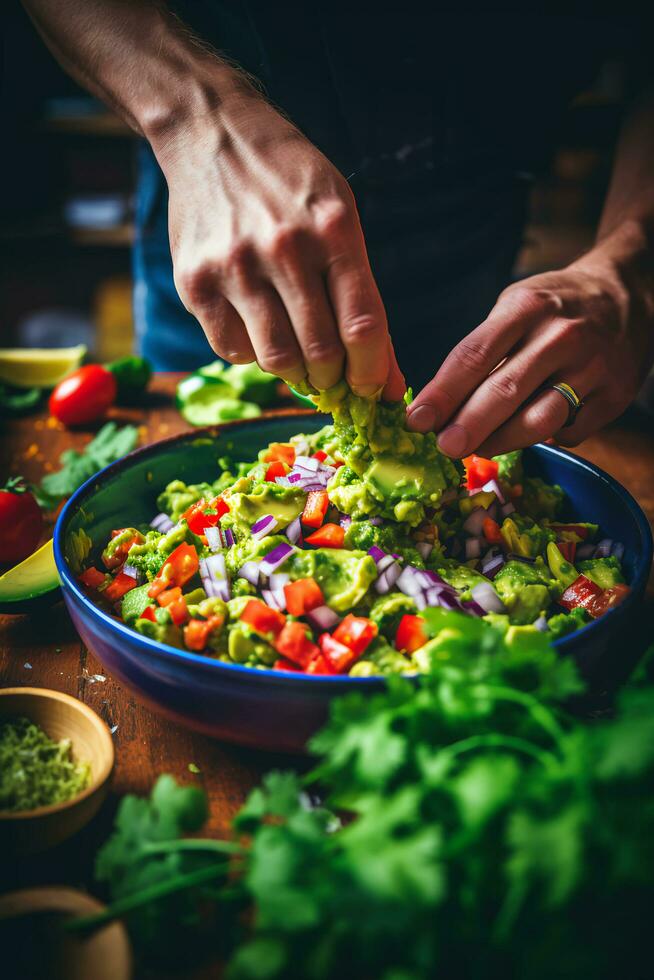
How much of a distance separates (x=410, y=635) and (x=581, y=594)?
400mm

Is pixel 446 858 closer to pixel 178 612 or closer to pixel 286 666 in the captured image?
pixel 286 666

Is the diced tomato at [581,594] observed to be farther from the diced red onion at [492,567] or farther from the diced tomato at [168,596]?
the diced tomato at [168,596]

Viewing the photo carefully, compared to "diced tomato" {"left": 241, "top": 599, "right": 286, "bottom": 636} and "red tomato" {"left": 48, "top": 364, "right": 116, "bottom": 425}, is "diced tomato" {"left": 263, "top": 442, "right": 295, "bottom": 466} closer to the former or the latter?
"diced tomato" {"left": 241, "top": 599, "right": 286, "bottom": 636}

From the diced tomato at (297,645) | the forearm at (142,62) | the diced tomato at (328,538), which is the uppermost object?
the forearm at (142,62)

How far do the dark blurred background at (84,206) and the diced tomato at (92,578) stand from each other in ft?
13.7

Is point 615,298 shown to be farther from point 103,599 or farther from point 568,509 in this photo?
point 103,599

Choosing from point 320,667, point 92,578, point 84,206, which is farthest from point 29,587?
point 84,206

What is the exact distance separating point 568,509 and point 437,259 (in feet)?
4.33

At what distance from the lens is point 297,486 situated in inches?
63.6

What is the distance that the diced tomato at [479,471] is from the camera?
1.78 meters

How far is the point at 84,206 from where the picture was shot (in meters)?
6.34

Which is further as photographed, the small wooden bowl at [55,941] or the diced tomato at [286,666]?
the diced tomato at [286,666]

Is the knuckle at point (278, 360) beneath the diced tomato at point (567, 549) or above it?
above

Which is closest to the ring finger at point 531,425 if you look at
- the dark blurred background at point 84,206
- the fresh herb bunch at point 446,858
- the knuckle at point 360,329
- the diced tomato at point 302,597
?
the knuckle at point 360,329
